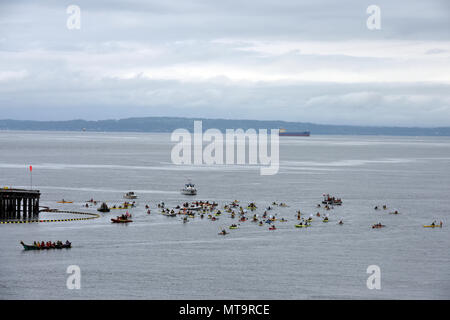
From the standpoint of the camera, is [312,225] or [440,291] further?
[312,225]

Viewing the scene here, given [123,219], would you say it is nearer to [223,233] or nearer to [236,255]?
[223,233]

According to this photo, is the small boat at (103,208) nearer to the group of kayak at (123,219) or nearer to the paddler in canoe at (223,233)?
the group of kayak at (123,219)

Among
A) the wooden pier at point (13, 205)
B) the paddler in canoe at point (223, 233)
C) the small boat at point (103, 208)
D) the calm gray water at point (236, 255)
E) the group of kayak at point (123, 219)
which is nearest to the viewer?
Answer: the calm gray water at point (236, 255)

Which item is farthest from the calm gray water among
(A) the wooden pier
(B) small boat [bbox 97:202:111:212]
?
(A) the wooden pier

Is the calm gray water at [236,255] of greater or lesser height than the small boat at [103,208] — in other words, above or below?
below

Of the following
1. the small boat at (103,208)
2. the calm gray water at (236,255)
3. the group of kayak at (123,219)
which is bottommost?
the calm gray water at (236,255)

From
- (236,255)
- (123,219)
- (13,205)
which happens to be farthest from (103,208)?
(236,255)

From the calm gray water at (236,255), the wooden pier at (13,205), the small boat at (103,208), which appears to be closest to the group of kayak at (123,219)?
the calm gray water at (236,255)
